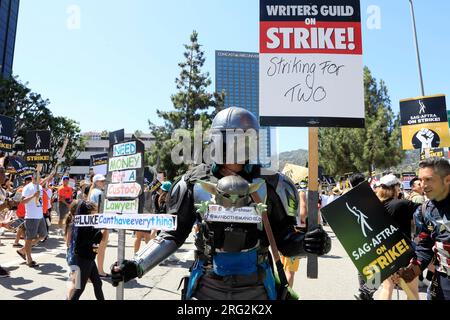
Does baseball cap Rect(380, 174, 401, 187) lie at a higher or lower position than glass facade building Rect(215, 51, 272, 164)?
lower

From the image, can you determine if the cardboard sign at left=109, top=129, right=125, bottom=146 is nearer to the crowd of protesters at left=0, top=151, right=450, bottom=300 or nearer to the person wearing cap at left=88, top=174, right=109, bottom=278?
the crowd of protesters at left=0, top=151, right=450, bottom=300

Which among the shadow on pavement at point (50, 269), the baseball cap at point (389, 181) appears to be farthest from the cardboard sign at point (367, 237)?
the shadow on pavement at point (50, 269)

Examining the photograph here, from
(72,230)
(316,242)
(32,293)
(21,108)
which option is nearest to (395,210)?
(316,242)

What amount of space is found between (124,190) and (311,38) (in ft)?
7.33

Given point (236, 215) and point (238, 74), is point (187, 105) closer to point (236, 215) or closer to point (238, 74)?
point (236, 215)

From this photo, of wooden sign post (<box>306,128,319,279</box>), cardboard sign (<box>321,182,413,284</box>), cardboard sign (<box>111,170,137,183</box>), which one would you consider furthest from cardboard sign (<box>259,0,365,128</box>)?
cardboard sign (<box>111,170,137,183</box>)

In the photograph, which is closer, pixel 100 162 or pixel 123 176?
pixel 123 176

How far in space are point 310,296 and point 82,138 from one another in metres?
49.2

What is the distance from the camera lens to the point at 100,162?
1128 centimetres

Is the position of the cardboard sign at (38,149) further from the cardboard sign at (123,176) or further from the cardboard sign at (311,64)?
the cardboard sign at (311,64)

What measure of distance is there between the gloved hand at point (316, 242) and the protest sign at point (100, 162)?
9.29 meters

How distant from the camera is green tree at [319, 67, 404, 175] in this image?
95.0 ft

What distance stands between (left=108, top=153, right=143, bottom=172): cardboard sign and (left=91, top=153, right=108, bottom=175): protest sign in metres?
7.02

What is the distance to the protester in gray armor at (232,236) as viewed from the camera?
207cm
